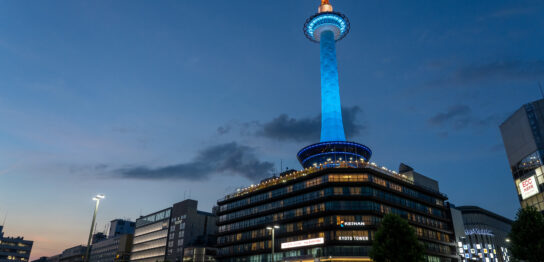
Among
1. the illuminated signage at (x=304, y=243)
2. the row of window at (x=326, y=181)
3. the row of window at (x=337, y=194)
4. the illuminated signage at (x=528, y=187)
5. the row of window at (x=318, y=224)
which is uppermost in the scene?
the row of window at (x=326, y=181)

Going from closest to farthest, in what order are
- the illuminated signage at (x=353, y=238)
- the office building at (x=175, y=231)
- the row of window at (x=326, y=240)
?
the illuminated signage at (x=353, y=238), the row of window at (x=326, y=240), the office building at (x=175, y=231)

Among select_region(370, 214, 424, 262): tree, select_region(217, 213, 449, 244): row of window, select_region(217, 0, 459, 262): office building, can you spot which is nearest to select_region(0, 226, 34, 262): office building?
select_region(217, 0, 459, 262): office building

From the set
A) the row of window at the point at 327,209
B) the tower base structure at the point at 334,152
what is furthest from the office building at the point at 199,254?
the tower base structure at the point at 334,152

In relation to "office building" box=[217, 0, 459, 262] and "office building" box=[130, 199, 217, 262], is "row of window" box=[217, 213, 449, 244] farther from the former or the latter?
"office building" box=[130, 199, 217, 262]

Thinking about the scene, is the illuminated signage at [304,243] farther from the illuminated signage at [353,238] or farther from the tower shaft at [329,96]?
the tower shaft at [329,96]

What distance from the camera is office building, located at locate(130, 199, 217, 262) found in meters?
147

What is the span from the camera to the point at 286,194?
343 ft

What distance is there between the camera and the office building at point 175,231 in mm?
146750

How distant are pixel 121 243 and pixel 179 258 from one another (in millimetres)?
59808

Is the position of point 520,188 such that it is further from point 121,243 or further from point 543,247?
point 121,243

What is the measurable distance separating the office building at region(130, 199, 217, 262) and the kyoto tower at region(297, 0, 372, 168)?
48.4 metres

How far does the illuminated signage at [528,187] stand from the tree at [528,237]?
22817 mm

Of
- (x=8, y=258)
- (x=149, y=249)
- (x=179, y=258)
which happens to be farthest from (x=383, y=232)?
(x=8, y=258)

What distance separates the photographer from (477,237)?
165 metres
